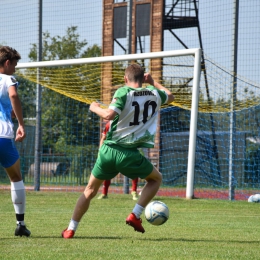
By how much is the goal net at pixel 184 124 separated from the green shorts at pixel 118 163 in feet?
20.2

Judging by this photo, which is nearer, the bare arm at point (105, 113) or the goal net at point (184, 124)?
the bare arm at point (105, 113)

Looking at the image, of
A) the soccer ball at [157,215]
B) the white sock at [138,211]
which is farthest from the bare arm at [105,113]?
the soccer ball at [157,215]

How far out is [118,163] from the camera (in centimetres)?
617

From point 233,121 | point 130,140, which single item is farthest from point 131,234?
point 233,121

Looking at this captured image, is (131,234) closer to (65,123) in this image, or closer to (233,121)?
(233,121)

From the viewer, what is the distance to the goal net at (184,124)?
13.4 meters

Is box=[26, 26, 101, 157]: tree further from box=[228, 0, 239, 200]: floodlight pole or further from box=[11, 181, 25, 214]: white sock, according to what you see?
box=[11, 181, 25, 214]: white sock

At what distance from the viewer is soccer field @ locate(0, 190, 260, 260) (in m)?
5.20

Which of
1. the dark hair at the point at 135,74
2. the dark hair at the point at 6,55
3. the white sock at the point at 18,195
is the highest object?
the dark hair at the point at 6,55

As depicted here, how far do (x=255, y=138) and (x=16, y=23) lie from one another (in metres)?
6.76

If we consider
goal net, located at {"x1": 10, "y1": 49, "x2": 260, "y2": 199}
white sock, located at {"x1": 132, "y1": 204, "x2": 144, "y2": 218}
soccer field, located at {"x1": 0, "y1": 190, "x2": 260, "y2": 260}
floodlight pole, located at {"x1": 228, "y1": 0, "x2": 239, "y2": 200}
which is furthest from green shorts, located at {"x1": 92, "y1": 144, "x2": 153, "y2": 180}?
floodlight pole, located at {"x1": 228, "y1": 0, "x2": 239, "y2": 200}

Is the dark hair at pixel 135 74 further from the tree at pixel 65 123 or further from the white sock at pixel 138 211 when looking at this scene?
the tree at pixel 65 123

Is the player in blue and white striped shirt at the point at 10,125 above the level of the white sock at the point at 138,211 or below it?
above

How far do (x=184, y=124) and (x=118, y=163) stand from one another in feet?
42.3
